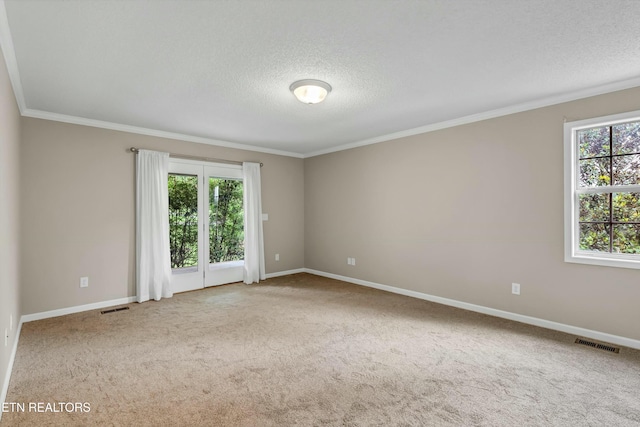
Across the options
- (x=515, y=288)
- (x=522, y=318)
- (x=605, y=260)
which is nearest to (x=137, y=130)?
(x=515, y=288)

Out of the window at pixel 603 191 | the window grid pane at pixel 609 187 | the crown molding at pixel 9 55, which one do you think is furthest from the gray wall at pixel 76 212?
the window grid pane at pixel 609 187

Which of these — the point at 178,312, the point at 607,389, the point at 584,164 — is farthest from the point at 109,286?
the point at 584,164

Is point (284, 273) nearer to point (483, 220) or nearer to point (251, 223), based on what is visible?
point (251, 223)

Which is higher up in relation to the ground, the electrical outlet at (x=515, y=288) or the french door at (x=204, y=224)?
the french door at (x=204, y=224)

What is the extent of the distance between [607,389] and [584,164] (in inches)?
87.0

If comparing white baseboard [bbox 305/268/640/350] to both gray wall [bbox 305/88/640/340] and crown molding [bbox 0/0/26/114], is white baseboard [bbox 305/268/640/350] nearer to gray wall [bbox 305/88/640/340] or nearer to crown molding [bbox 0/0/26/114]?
gray wall [bbox 305/88/640/340]

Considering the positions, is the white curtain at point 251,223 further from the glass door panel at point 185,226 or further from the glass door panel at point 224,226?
the glass door panel at point 185,226

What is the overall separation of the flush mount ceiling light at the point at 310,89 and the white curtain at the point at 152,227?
2.72 meters

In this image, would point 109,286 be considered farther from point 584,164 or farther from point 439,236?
point 584,164

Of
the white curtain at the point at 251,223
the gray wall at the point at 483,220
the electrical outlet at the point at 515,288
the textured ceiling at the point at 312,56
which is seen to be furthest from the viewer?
the white curtain at the point at 251,223

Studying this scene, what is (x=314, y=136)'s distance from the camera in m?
5.19

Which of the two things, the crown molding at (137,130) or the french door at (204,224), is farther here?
the french door at (204,224)

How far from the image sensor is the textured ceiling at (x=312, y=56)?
1985 millimetres

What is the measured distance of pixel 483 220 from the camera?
407 cm
